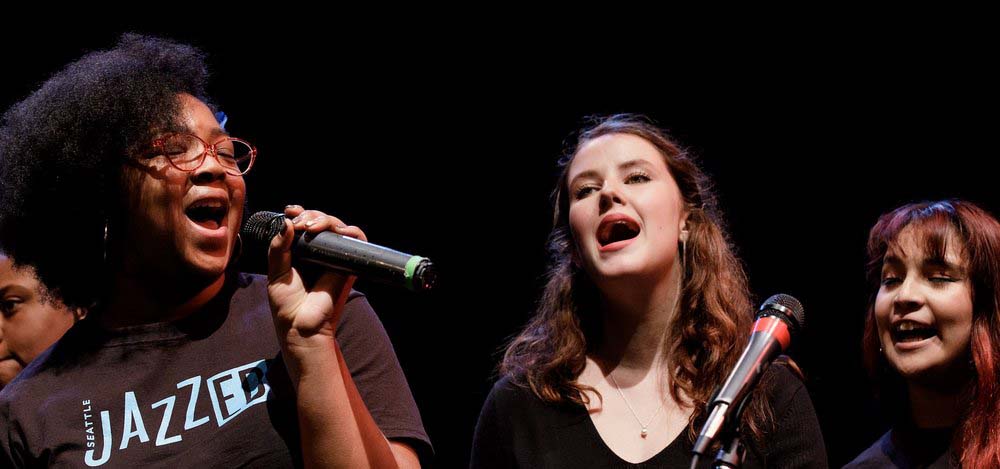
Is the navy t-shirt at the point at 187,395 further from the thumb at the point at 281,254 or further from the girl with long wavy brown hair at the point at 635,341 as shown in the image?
the girl with long wavy brown hair at the point at 635,341

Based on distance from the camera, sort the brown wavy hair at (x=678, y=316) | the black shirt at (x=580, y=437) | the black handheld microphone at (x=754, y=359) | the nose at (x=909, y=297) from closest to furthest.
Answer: the black handheld microphone at (x=754, y=359) < the black shirt at (x=580, y=437) < the brown wavy hair at (x=678, y=316) < the nose at (x=909, y=297)

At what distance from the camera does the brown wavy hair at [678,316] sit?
2225mm

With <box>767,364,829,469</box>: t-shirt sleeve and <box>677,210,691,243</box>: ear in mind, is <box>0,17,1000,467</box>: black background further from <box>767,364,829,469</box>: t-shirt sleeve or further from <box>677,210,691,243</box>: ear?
<box>767,364,829,469</box>: t-shirt sleeve

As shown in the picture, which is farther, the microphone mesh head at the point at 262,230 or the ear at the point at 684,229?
the ear at the point at 684,229

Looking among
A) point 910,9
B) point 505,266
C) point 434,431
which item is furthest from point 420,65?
point 910,9

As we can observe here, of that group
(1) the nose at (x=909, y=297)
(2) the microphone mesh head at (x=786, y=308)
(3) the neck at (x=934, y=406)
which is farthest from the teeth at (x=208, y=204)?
(3) the neck at (x=934, y=406)

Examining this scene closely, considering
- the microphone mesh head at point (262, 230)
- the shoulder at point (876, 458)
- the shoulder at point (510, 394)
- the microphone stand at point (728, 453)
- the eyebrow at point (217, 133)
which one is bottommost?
the shoulder at point (876, 458)

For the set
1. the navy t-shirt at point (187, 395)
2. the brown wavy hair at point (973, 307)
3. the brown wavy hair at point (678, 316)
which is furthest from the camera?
the brown wavy hair at point (973, 307)

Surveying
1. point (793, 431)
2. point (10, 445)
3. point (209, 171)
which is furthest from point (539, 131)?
point (10, 445)

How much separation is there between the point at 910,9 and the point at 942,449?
72.2 inches

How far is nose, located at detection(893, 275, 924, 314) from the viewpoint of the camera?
2434mm

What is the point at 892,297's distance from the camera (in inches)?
98.3

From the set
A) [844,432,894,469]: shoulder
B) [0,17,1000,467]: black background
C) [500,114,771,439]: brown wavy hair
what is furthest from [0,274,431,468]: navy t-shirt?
[0,17,1000,467]: black background

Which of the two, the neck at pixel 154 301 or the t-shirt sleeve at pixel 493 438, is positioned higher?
the neck at pixel 154 301
